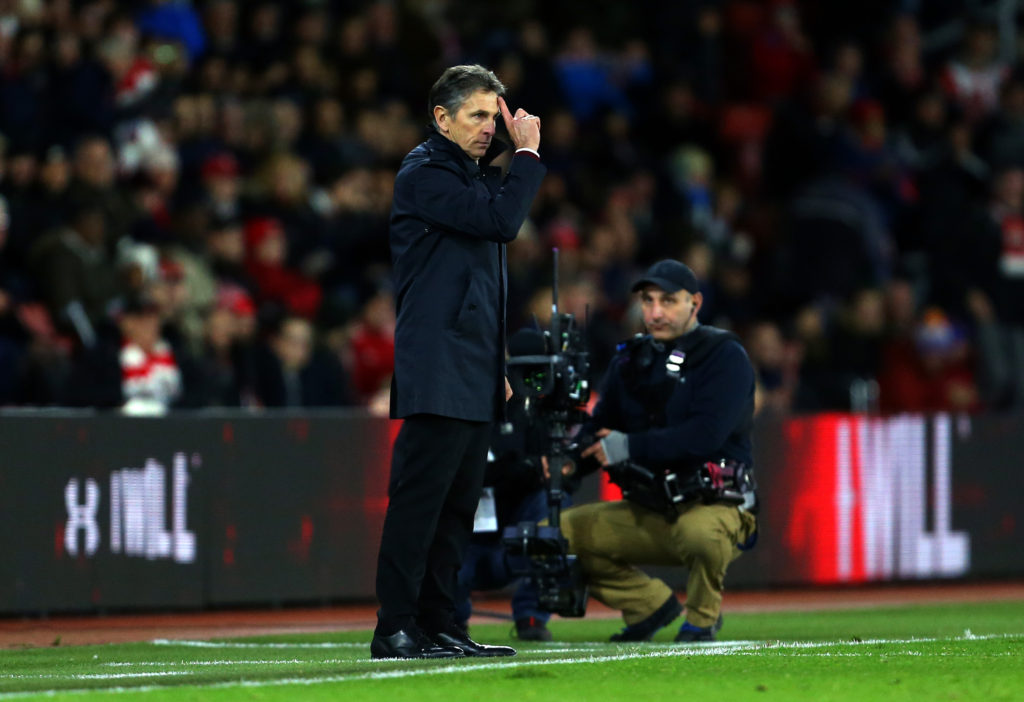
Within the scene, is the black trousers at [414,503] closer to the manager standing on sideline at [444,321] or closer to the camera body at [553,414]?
the manager standing on sideline at [444,321]

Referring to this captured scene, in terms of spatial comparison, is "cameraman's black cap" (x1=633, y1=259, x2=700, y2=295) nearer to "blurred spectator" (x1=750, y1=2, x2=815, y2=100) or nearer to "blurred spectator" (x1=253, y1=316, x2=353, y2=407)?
"blurred spectator" (x1=253, y1=316, x2=353, y2=407)

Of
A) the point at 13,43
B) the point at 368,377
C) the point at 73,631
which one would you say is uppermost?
the point at 13,43

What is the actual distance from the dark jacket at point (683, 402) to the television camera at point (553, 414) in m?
0.48

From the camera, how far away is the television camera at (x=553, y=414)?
29.6ft

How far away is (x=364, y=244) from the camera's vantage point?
1538cm

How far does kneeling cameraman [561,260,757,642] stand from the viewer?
31.0ft

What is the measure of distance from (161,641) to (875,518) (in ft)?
21.9

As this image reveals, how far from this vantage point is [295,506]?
12.5 metres

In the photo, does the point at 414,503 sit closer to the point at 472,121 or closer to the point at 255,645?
the point at 472,121

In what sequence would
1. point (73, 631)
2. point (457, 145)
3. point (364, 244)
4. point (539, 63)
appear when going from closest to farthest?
1. point (457, 145)
2. point (73, 631)
3. point (364, 244)
4. point (539, 63)

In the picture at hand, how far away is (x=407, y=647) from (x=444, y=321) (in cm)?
133

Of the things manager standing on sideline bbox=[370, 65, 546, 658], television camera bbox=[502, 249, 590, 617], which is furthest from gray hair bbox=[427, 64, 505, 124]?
television camera bbox=[502, 249, 590, 617]

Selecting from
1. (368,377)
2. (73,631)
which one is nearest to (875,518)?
(368,377)

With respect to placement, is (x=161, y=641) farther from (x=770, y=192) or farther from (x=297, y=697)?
(x=770, y=192)
